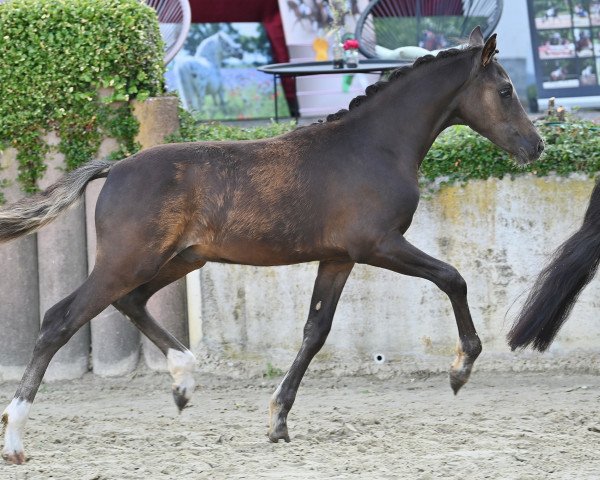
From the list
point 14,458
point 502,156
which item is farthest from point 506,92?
point 14,458

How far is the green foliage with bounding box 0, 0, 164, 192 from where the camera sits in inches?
264

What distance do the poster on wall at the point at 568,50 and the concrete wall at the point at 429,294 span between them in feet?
12.7

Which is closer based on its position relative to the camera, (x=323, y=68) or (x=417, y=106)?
(x=417, y=106)

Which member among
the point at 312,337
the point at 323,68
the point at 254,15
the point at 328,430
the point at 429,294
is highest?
the point at 254,15

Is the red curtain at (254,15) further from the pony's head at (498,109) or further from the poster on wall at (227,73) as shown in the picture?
the pony's head at (498,109)

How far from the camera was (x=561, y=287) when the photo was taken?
17.6 ft

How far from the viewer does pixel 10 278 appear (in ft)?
22.9

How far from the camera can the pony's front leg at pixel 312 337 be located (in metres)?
5.44

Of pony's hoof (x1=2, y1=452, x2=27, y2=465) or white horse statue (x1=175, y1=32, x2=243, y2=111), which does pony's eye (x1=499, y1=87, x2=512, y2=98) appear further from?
white horse statue (x1=175, y1=32, x2=243, y2=111)

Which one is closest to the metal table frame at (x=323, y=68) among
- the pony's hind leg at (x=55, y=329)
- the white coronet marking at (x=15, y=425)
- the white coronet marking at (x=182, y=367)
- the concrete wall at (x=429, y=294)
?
the concrete wall at (x=429, y=294)

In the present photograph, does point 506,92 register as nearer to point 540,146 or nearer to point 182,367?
point 540,146

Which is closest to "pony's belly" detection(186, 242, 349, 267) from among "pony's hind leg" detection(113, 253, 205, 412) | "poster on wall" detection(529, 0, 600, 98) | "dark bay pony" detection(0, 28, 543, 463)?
"dark bay pony" detection(0, 28, 543, 463)

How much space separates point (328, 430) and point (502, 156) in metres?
2.27

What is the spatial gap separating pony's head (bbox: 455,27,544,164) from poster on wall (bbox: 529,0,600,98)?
515 centimetres
